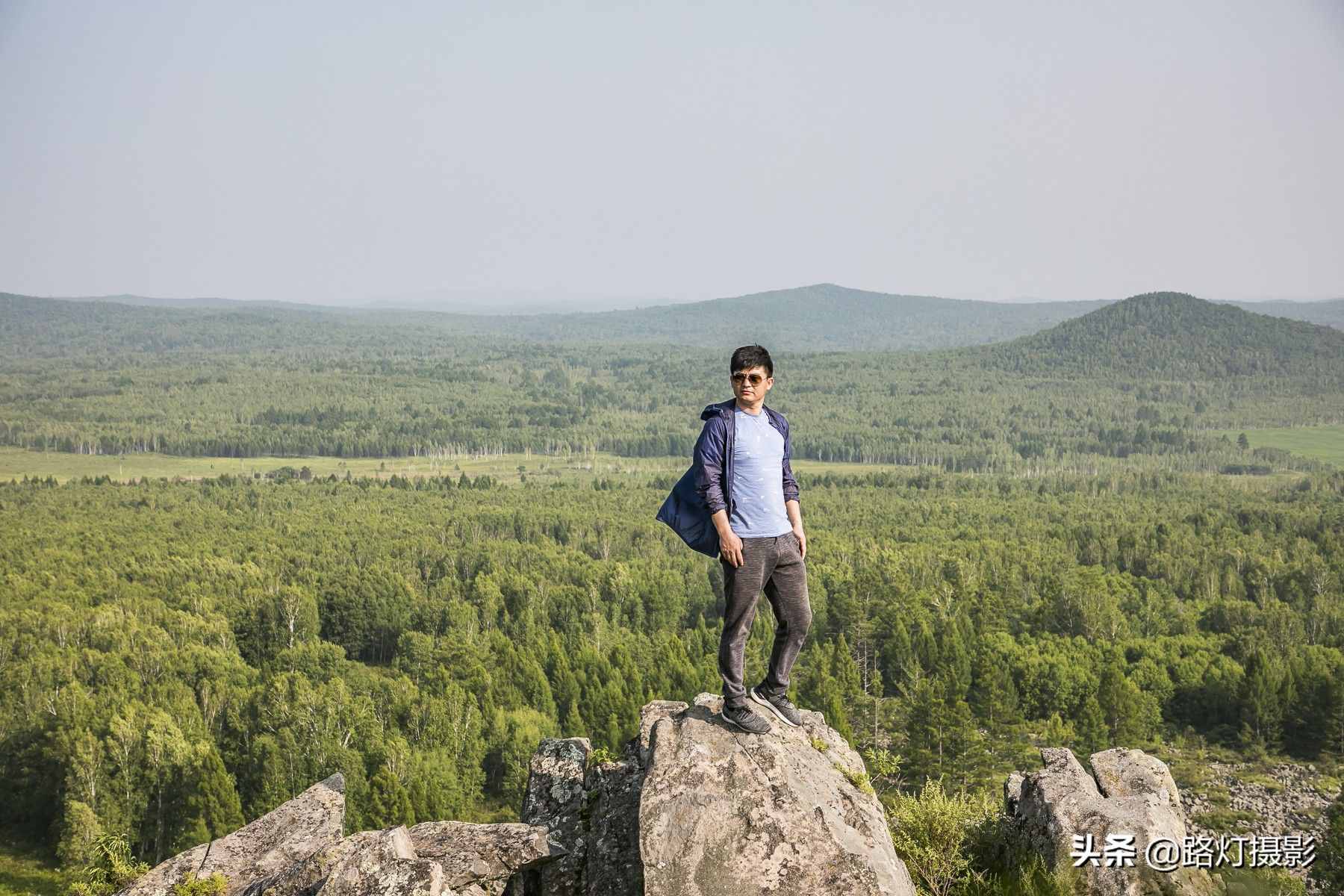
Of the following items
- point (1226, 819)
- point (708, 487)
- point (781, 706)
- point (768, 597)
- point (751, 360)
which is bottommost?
point (1226, 819)

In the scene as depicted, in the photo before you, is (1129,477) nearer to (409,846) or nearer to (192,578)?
(192,578)

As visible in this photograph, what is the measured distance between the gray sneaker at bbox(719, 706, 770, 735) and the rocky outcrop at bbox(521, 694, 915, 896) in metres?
0.11

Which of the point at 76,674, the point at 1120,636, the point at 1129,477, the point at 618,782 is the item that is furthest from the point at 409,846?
the point at 1129,477

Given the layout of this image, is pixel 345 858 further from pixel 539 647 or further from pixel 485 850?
pixel 539 647

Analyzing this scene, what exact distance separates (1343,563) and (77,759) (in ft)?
374

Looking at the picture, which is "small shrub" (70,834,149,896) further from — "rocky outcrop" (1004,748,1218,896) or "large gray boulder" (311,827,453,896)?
"rocky outcrop" (1004,748,1218,896)

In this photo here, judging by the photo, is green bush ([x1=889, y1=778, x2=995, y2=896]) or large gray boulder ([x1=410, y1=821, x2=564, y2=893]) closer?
large gray boulder ([x1=410, y1=821, x2=564, y2=893])

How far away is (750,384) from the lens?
11156 millimetres

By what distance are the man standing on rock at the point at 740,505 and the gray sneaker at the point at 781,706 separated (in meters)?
0.96

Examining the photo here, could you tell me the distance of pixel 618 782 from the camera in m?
13.0

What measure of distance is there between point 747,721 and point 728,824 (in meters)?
1.51

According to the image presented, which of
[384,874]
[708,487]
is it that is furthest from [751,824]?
[384,874]

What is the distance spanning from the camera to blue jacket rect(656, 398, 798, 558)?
1112 centimetres

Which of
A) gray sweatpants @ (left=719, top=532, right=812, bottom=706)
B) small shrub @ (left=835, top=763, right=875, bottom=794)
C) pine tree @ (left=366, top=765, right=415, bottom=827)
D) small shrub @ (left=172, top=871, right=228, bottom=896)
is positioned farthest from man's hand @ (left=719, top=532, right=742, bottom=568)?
pine tree @ (left=366, top=765, right=415, bottom=827)
